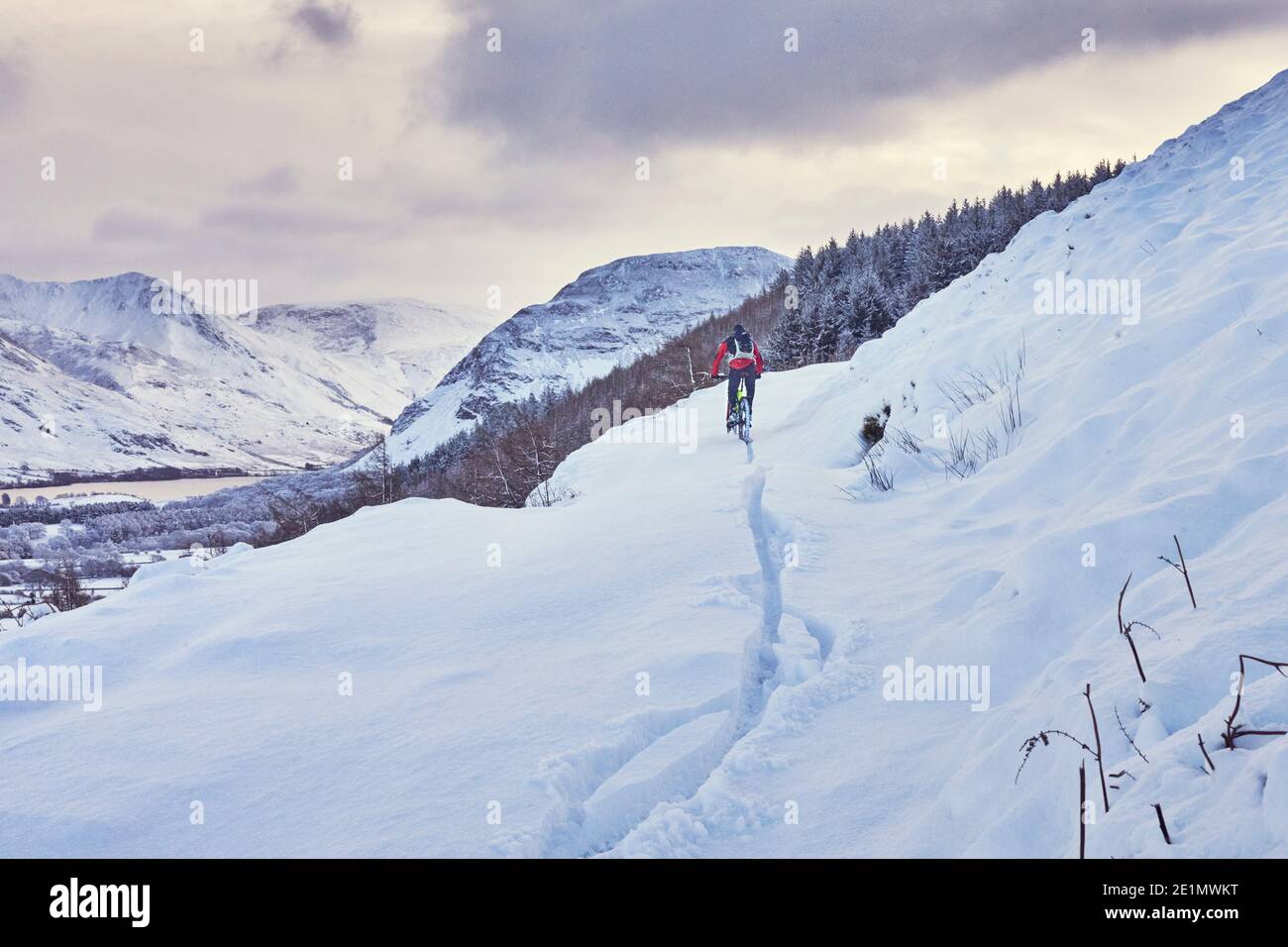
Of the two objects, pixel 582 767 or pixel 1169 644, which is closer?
pixel 1169 644

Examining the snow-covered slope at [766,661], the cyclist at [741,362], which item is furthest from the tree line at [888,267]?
the snow-covered slope at [766,661]

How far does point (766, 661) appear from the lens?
355 centimetres

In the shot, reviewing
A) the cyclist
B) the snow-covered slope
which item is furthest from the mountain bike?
the snow-covered slope

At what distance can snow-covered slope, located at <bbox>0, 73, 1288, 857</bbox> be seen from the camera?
2180 mm

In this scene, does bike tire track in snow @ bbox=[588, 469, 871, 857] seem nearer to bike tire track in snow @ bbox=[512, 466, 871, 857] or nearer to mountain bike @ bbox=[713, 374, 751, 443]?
bike tire track in snow @ bbox=[512, 466, 871, 857]

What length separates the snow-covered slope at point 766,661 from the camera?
2.18 meters

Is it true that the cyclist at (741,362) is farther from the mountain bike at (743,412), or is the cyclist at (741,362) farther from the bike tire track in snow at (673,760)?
the bike tire track in snow at (673,760)

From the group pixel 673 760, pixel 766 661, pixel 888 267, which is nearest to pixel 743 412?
pixel 766 661
